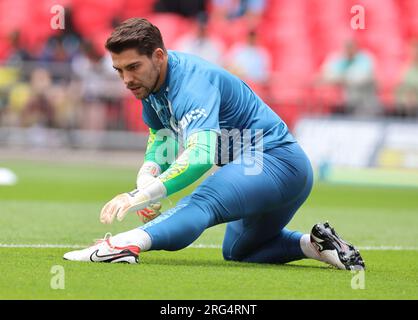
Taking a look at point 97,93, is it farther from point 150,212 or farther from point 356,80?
point 150,212

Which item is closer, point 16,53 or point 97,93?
point 97,93

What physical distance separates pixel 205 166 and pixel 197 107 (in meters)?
0.39

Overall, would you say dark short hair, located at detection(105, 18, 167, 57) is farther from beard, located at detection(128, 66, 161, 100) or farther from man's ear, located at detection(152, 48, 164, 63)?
beard, located at detection(128, 66, 161, 100)

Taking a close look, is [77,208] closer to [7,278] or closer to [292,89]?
[7,278]

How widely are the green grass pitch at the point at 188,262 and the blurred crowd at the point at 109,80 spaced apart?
16.6ft

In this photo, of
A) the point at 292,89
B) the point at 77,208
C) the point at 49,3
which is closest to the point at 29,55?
the point at 49,3

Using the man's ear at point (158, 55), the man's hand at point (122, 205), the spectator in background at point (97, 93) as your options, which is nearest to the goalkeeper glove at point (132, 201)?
the man's hand at point (122, 205)

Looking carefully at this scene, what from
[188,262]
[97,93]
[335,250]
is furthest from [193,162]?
[97,93]

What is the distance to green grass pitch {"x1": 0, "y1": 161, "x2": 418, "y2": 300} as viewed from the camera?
19.2 feet

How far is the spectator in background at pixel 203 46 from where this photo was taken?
19.8 m

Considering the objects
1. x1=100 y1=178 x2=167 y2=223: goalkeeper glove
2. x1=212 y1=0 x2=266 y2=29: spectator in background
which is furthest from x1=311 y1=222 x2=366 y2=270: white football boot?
x1=212 y1=0 x2=266 y2=29: spectator in background

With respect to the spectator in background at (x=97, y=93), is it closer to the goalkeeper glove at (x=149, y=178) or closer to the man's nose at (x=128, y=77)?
the goalkeeper glove at (x=149, y=178)

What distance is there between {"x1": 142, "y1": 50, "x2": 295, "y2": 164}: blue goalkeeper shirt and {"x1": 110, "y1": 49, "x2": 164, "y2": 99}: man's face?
4.3 inches

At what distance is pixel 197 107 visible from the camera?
6.59 meters
